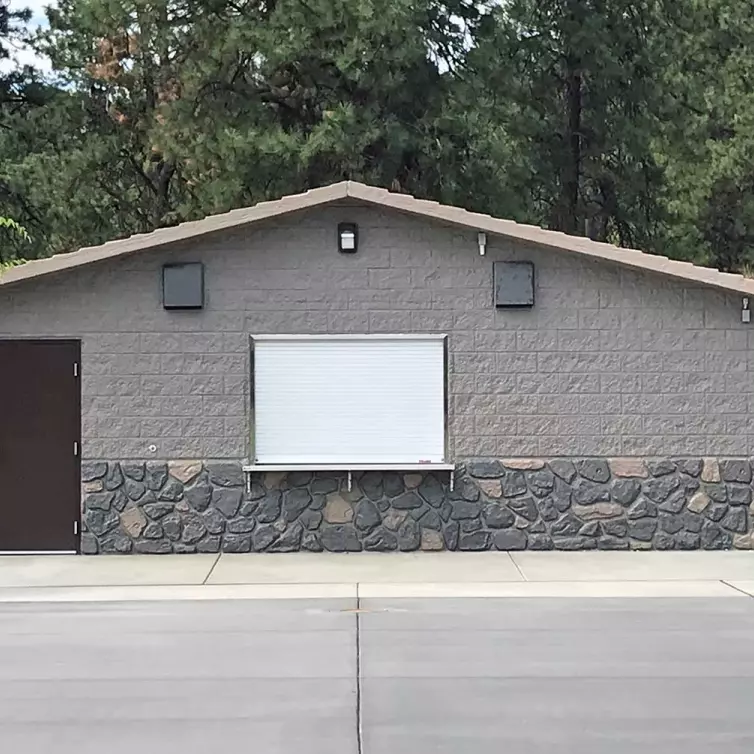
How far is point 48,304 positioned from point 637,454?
258 inches

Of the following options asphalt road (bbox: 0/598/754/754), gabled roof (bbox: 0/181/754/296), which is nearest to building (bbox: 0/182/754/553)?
gabled roof (bbox: 0/181/754/296)

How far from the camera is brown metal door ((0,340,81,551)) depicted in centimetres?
1353

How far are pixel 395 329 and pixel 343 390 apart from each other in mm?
864

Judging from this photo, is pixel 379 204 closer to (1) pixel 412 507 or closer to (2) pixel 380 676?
(1) pixel 412 507

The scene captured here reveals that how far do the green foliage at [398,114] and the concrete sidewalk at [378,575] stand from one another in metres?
9.96

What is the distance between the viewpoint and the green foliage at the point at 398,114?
2181cm

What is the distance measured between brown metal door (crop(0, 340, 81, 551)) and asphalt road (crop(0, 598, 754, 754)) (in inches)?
108

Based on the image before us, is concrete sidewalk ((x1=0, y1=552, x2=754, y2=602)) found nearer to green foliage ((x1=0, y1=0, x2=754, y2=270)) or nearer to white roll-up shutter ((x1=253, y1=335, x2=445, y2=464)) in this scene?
white roll-up shutter ((x1=253, y1=335, x2=445, y2=464))

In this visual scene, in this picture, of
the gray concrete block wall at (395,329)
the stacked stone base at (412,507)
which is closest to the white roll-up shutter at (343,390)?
the gray concrete block wall at (395,329)

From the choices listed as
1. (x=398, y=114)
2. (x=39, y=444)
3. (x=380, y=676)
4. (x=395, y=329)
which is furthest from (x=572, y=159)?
(x=380, y=676)

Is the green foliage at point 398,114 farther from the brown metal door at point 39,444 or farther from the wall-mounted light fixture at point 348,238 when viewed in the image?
the brown metal door at point 39,444

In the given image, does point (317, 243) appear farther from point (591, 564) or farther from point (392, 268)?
point (591, 564)

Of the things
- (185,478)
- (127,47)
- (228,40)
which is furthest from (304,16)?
(185,478)

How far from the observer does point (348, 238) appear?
1341 cm
